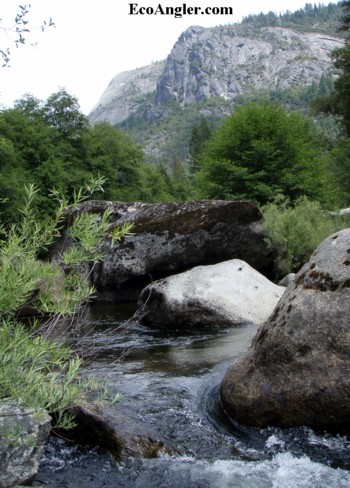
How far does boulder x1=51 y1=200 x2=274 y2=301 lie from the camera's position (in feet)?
46.6

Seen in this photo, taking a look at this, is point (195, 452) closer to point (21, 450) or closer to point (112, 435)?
point (112, 435)

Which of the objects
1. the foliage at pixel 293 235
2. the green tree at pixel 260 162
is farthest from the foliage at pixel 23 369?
the green tree at pixel 260 162

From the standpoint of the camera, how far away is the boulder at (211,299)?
1079 centimetres

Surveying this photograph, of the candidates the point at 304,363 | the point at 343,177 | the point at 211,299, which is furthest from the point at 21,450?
the point at 343,177

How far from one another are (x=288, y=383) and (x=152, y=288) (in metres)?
6.48

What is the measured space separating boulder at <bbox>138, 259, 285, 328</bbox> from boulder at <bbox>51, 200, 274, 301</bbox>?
7.12 ft

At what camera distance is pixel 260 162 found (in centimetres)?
2600

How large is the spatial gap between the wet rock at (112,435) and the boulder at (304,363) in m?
1.11

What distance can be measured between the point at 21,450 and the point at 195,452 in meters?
1.77

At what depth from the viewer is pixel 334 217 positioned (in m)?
17.8

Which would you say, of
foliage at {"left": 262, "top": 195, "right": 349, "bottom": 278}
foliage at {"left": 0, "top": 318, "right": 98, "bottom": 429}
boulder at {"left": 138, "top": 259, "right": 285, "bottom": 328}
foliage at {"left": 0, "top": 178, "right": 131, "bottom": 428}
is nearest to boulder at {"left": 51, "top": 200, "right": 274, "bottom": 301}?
foliage at {"left": 262, "top": 195, "right": 349, "bottom": 278}

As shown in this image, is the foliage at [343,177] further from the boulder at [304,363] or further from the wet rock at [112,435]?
the wet rock at [112,435]

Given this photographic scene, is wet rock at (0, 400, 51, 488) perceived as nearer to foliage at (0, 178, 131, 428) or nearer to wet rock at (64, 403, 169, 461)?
foliage at (0, 178, 131, 428)

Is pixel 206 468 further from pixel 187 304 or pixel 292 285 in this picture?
pixel 187 304
